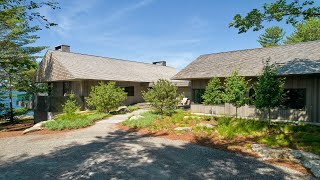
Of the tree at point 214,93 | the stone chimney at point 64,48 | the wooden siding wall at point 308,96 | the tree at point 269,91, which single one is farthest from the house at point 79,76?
the tree at point 269,91

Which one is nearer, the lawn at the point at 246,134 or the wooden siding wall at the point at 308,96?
the lawn at the point at 246,134

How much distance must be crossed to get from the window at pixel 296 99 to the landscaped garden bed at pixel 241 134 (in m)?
2.59

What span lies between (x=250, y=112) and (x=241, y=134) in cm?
718

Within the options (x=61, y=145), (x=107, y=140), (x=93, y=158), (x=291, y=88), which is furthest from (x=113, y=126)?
(x=291, y=88)

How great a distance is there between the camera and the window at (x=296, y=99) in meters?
17.8

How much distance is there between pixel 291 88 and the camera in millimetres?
18344

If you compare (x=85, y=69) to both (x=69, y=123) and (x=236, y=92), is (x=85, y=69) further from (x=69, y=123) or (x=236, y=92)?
(x=236, y=92)

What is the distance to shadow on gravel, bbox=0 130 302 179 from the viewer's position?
7951mm

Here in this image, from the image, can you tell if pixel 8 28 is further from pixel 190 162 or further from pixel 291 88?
pixel 291 88

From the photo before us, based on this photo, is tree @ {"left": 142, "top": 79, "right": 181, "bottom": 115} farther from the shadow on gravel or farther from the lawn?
the shadow on gravel

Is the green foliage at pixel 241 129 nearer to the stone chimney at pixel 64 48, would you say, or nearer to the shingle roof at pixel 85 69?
the shingle roof at pixel 85 69

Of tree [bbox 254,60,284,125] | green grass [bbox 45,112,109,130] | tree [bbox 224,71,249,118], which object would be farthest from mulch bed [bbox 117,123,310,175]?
tree [bbox 224,71,249,118]

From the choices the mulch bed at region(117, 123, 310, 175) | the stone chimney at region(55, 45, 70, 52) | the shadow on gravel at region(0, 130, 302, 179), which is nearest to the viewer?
the shadow on gravel at region(0, 130, 302, 179)

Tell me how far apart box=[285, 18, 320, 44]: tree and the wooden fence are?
39022 mm
